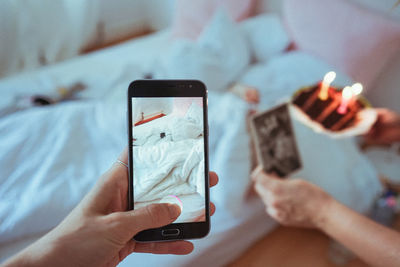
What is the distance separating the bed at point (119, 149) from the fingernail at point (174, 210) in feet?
0.37

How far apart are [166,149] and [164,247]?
18 centimetres

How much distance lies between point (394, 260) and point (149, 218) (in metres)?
0.51

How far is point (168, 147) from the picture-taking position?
398mm

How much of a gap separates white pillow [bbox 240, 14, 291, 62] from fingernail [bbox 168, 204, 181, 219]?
3.82 ft

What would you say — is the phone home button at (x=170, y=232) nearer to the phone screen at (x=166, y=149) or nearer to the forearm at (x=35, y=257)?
the phone screen at (x=166, y=149)

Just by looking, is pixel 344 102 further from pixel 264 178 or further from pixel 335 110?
pixel 264 178

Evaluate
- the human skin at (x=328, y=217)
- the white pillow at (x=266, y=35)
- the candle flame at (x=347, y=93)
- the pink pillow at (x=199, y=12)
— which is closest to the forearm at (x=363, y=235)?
the human skin at (x=328, y=217)

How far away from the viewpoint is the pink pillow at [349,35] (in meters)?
1.03

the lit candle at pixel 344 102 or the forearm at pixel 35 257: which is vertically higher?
the lit candle at pixel 344 102

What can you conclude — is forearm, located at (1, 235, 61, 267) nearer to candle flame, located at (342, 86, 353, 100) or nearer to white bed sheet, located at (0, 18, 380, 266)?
white bed sheet, located at (0, 18, 380, 266)

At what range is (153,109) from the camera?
0.40m

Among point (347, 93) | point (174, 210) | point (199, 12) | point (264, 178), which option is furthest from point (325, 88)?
point (199, 12)

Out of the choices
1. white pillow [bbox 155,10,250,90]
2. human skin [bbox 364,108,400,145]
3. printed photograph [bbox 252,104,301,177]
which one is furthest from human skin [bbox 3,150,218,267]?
human skin [bbox 364,108,400,145]

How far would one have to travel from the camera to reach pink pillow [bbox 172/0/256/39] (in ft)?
4.53
